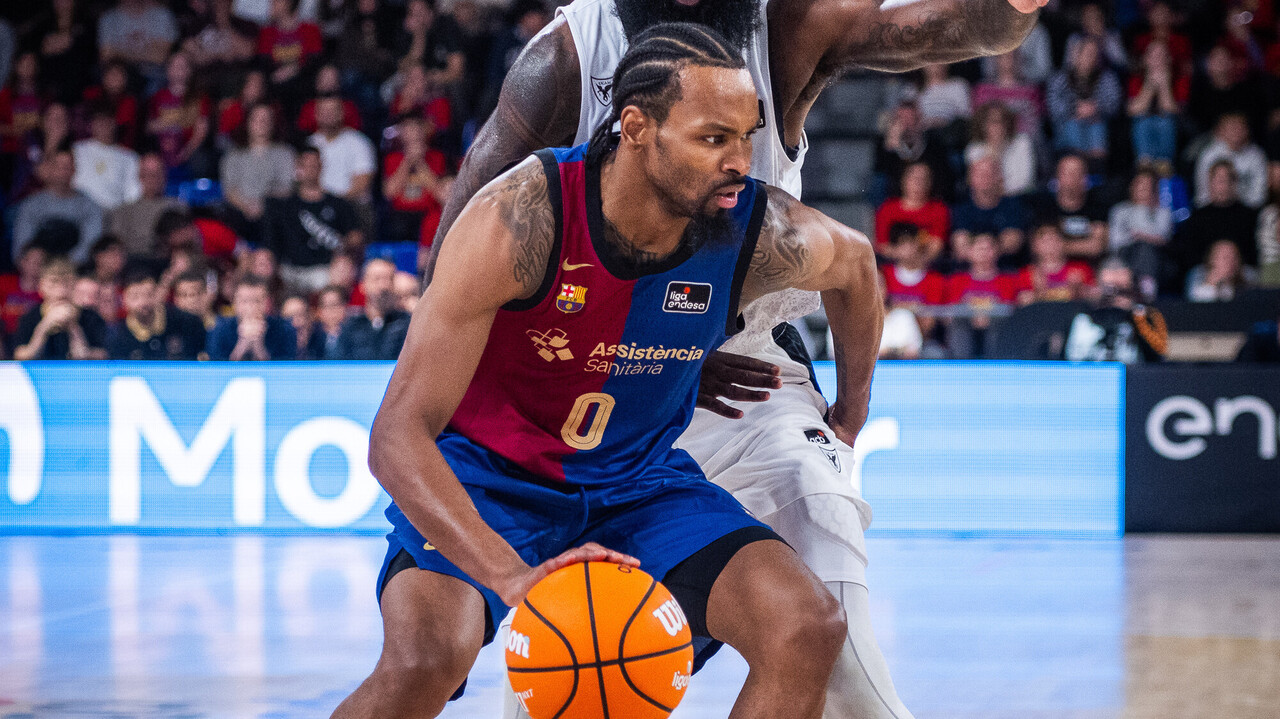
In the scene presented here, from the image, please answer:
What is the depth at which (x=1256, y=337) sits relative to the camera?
24.3 ft

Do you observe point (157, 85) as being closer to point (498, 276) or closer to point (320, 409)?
point (320, 409)

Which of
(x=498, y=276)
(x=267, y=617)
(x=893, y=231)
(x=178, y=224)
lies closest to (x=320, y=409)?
(x=267, y=617)

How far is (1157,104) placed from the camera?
10258mm

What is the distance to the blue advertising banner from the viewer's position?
22.8 ft

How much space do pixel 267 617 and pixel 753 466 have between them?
260cm

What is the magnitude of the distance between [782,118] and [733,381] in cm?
65

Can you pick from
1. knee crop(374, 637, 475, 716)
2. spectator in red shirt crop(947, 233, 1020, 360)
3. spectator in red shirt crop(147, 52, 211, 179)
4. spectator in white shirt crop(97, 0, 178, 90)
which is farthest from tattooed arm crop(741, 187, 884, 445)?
spectator in white shirt crop(97, 0, 178, 90)

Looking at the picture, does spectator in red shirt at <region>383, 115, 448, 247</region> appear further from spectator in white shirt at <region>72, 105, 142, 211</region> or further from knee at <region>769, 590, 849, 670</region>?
knee at <region>769, 590, 849, 670</region>

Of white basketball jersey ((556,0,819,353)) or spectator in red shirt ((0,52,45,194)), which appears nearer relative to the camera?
white basketball jersey ((556,0,819,353))

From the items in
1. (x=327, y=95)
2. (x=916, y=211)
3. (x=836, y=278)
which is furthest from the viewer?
(x=327, y=95)

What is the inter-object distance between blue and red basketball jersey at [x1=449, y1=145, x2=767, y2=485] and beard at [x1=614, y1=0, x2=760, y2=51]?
0.47 metres

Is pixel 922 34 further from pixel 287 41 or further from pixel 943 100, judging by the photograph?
pixel 287 41

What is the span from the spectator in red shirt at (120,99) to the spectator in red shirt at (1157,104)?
808 cm

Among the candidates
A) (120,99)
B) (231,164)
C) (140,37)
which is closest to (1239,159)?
(231,164)
